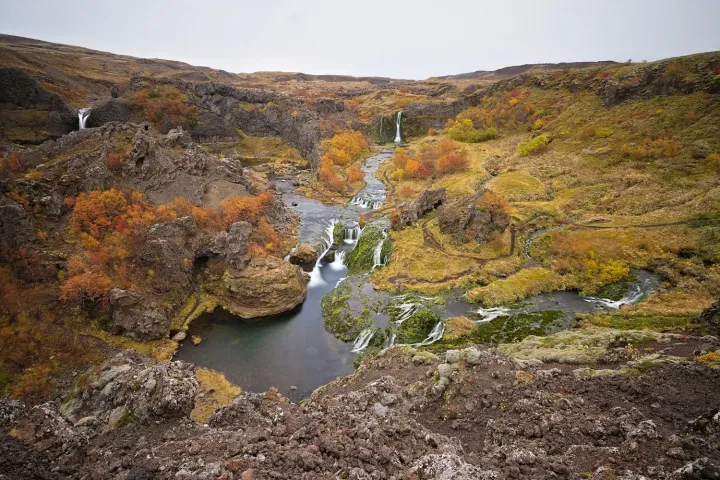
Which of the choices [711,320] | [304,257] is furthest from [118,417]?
[711,320]

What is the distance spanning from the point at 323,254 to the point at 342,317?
48.7ft

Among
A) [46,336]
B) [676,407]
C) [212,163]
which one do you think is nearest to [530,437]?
[676,407]

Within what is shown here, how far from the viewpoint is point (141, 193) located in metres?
42.5

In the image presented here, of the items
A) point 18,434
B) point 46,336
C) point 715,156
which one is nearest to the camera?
point 18,434

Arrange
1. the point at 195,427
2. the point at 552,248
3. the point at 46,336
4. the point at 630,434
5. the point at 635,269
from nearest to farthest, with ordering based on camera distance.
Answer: the point at 630,434 < the point at 195,427 < the point at 46,336 < the point at 635,269 < the point at 552,248

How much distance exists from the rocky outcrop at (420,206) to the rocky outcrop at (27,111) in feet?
264

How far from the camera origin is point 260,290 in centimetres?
3553

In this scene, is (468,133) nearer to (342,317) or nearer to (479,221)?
(479,221)

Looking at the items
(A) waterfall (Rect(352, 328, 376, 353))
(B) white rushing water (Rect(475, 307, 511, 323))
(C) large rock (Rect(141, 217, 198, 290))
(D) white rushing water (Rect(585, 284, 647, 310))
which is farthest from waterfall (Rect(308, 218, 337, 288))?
(D) white rushing water (Rect(585, 284, 647, 310))

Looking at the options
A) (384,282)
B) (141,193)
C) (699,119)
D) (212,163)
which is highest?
(699,119)

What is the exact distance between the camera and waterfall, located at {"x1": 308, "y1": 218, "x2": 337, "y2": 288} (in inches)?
1662

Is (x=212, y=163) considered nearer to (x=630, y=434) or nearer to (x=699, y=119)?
(x=630, y=434)

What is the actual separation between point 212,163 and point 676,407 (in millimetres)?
58676

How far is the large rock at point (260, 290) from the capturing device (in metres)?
35.5
